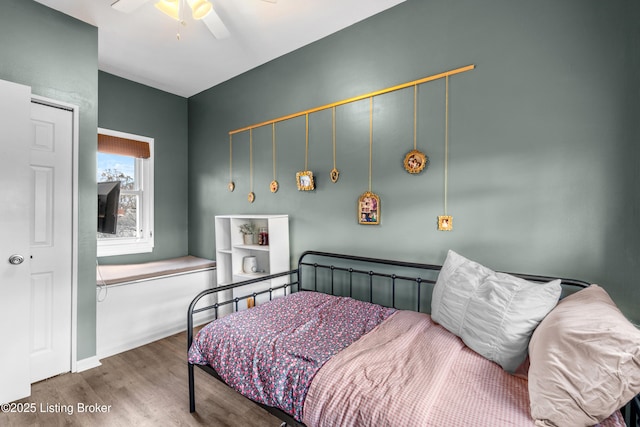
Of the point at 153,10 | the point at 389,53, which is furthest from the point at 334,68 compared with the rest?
the point at 153,10

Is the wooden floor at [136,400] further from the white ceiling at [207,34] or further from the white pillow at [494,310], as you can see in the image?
the white ceiling at [207,34]

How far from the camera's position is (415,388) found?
3.73ft

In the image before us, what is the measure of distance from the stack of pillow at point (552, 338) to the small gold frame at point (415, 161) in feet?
2.42

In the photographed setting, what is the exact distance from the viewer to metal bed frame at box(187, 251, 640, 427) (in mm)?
1874

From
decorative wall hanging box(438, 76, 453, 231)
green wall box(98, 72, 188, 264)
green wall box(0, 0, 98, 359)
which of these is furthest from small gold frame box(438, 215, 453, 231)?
green wall box(98, 72, 188, 264)

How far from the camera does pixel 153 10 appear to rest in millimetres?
2266

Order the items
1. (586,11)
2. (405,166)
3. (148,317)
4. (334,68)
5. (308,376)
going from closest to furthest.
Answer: (308,376) → (586,11) → (405,166) → (334,68) → (148,317)

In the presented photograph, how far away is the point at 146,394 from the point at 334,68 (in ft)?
9.20

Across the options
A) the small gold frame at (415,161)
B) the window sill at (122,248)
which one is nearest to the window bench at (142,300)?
the window sill at (122,248)

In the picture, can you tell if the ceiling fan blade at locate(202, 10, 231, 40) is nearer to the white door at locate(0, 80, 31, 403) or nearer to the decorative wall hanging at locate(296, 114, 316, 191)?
the decorative wall hanging at locate(296, 114, 316, 191)

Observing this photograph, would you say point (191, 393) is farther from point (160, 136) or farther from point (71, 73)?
point (160, 136)

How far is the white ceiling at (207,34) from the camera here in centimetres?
222

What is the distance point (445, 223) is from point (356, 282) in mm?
Answer: 853

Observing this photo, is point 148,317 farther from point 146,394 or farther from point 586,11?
point 586,11
